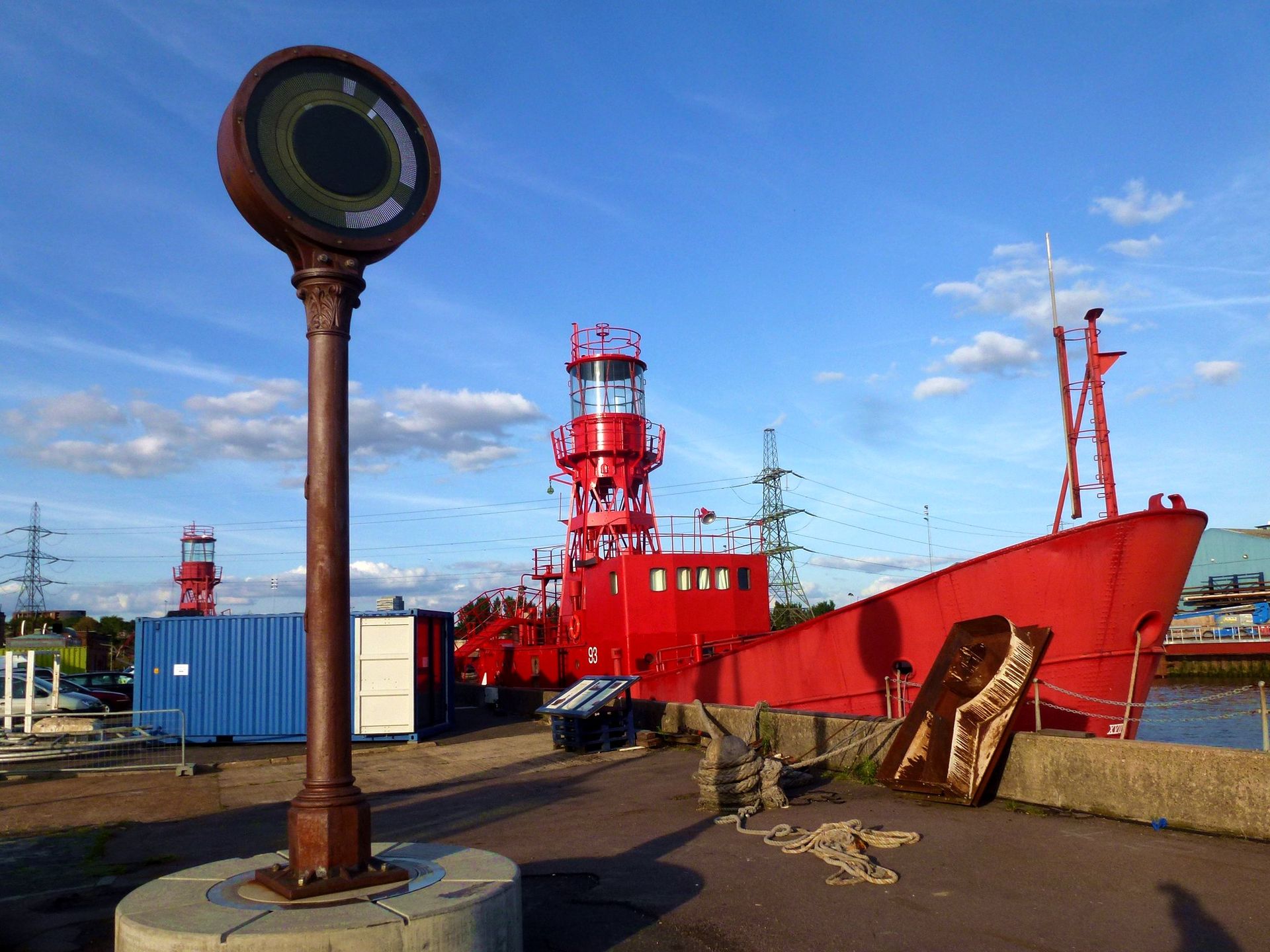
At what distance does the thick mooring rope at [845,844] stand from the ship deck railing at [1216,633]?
51.5 m

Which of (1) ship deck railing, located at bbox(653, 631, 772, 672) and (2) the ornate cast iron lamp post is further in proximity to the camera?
(1) ship deck railing, located at bbox(653, 631, 772, 672)

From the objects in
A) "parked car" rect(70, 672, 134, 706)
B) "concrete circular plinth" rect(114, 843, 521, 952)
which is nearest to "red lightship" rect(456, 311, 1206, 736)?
"concrete circular plinth" rect(114, 843, 521, 952)

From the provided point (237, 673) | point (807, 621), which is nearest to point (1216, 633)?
point (807, 621)

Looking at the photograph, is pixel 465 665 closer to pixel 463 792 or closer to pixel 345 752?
pixel 463 792

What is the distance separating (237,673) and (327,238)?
16505 millimetres

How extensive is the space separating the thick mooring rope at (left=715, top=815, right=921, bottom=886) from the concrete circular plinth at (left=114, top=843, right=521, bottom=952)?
8.45 feet

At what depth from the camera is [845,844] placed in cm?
709

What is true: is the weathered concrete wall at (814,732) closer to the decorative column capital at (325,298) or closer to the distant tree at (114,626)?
the decorative column capital at (325,298)

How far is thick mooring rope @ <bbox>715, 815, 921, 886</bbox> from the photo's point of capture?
20.8ft

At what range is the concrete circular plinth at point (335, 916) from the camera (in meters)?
4.06

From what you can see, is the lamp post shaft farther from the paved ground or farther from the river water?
the river water

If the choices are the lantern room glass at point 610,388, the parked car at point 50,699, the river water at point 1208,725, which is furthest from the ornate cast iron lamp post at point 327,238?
the lantern room glass at point 610,388

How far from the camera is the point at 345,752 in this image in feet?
16.7

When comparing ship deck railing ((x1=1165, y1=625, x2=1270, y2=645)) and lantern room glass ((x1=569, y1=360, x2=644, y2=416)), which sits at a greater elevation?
lantern room glass ((x1=569, y1=360, x2=644, y2=416))
